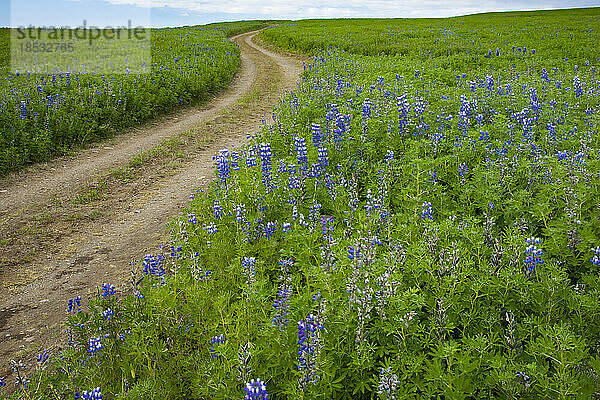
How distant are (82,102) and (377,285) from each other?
1244 centimetres

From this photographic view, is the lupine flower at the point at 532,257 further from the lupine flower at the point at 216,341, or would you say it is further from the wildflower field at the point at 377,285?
the lupine flower at the point at 216,341

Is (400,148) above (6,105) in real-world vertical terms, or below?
below

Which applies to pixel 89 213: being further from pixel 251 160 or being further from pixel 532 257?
pixel 532 257

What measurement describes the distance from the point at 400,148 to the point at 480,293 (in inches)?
164

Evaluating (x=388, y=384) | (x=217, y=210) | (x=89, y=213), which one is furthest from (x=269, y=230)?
(x=89, y=213)

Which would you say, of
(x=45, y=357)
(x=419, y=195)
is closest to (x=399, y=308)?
(x=419, y=195)

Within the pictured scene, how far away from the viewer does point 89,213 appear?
876 centimetres

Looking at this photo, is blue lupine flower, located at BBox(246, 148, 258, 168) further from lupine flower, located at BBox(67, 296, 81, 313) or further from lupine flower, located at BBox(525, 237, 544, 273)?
lupine flower, located at BBox(525, 237, 544, 273)

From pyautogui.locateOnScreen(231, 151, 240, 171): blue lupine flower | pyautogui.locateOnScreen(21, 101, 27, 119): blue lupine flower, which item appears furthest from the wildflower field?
pyautogui.locateOnScreen(21, 101, 27, 119): blue lupine flower

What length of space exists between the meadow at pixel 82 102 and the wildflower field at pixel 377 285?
6.09 m

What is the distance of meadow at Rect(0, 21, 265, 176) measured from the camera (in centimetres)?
1117

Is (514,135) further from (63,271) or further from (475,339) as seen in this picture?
(63,271)

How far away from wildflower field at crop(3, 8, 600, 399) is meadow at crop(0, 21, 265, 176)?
6.09 meters

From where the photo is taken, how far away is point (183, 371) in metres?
4.30
